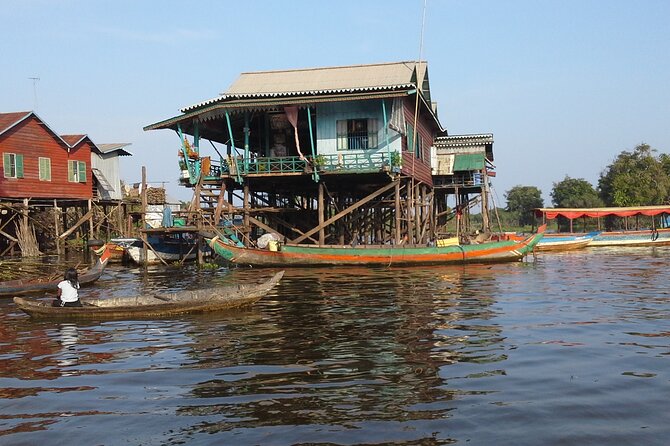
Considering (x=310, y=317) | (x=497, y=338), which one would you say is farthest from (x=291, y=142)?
(x=497, y=338)

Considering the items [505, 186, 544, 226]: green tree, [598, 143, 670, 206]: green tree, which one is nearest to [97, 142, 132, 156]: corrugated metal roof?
[598, 143, 670, 206]: green tree

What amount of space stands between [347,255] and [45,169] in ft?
59.0

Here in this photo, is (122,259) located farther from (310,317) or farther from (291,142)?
(310,317)

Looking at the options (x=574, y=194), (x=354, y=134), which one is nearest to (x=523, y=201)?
(x=574, y=194)

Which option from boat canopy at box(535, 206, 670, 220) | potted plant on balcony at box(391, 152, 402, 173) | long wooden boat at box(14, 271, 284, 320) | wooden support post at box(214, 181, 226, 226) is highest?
potted plant on balcony at box(391, 152, 402, 173)

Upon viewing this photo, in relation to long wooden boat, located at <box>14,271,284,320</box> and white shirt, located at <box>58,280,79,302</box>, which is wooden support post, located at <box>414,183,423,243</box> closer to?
long wooden boat, located at <box>14,271,284,320</box>

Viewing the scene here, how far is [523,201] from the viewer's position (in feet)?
238

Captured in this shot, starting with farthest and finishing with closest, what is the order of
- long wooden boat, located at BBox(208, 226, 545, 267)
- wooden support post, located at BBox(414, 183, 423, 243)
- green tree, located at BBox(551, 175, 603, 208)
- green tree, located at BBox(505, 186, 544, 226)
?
green tree, located at BBox(505, 186, 544, 226) < green tree, located at BBox(551, 175, 603, 208) < wooden support post, located at BBox(414, 183, 423, 243) < long wooden boat, located at BBox(208, 226, 545, 267)

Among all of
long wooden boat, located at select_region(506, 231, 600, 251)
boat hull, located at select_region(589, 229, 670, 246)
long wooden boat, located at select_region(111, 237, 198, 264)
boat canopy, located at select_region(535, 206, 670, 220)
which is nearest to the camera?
long wooden boat, located at select_region(111, 237, 198, 264)

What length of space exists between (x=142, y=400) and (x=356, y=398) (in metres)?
2.40

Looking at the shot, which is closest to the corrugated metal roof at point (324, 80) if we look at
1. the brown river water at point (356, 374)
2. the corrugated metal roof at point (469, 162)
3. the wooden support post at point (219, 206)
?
the wooden support post at point (219, 206)

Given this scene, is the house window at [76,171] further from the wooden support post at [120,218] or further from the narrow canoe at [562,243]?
the narrow canoe at [562,243]

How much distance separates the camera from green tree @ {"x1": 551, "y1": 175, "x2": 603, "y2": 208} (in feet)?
190

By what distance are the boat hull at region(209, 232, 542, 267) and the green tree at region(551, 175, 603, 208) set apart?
1509 inches
